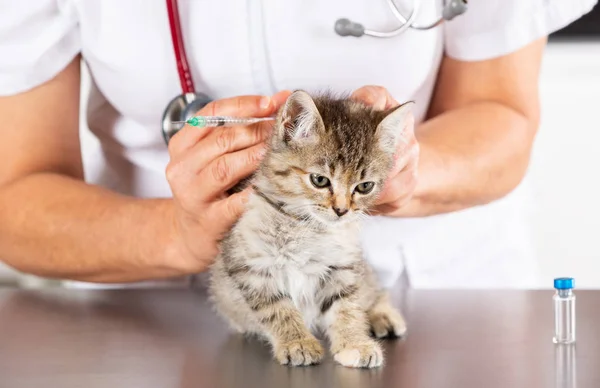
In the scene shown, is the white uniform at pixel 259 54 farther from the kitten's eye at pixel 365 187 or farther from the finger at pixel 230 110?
the kitten's eye at pixel 365 187

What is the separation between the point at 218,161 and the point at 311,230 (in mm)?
178

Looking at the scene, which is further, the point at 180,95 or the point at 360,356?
the point at 180,95

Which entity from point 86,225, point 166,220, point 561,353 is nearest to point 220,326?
point 166,220

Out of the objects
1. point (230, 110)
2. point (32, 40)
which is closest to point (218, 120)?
point (230, 110)

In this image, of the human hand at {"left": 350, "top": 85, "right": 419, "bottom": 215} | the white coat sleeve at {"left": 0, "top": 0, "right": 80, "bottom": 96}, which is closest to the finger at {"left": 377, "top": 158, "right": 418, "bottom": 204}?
the human hand at {"left": 350, "top": 85, "right": 419, "bottom": 215}

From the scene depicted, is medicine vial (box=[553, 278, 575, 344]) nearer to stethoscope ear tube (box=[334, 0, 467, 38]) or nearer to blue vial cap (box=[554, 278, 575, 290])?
blue vial cap (box=[554, 278, 575, 290])

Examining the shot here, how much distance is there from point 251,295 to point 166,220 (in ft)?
0.93

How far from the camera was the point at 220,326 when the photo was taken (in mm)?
1407

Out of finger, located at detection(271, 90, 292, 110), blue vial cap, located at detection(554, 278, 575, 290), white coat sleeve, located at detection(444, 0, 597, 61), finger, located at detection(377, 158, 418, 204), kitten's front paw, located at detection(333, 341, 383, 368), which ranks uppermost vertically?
white coat sleeve, located at detection(444, 0, 597, 61)

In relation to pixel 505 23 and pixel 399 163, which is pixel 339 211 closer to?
pixel 399 163

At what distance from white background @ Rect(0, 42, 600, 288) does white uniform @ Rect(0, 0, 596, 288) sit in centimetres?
89

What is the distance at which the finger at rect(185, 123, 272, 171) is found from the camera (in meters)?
1.31

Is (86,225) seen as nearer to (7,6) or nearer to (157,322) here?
A: (157,322)

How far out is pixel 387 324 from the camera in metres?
1.35
